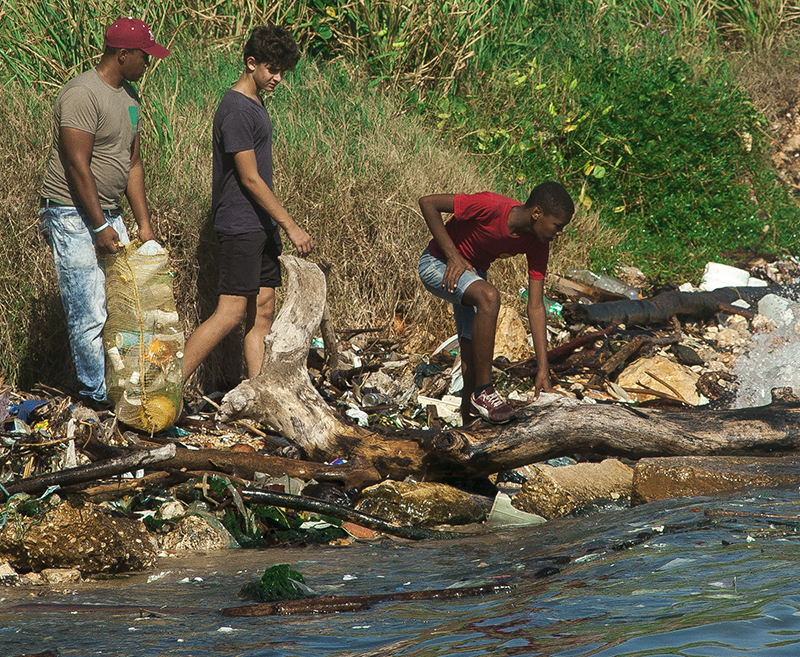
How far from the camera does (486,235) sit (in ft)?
16.4

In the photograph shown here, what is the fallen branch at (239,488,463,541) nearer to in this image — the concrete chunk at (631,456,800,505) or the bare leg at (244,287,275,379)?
the concrete chunk at (631,456,800,505)

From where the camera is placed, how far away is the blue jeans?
4.77m

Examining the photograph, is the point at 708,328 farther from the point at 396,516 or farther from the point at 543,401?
the point at 396,516

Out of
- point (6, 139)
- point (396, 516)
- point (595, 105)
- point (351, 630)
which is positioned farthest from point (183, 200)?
point (595, 105)

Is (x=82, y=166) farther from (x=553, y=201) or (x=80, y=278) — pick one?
(x=553, y=201)

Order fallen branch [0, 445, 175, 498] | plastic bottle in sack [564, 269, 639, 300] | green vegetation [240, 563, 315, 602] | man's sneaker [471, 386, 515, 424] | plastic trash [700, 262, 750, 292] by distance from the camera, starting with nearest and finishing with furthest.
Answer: green vegetation [240, 563, 315, 602], fallen branch [0, 445, 175, 498], man's sneaker [471, 386, 515, 424], plastic bottle in sack [564, 269, 639, 300], plastic trash [700, 262, 750, 292]

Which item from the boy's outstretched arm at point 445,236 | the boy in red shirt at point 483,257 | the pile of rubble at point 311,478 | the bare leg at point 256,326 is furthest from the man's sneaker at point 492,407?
the bare leg at point 256,326

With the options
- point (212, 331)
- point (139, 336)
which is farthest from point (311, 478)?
point (139, 336)

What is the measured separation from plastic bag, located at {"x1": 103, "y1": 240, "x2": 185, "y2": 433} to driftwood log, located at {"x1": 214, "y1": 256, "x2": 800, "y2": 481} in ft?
1.37

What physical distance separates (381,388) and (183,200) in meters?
2.00

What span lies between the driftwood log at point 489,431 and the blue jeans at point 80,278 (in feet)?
2.69

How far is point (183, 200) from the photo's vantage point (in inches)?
247

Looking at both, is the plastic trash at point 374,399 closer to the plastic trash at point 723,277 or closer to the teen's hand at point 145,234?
the teen's hand at point 145,234

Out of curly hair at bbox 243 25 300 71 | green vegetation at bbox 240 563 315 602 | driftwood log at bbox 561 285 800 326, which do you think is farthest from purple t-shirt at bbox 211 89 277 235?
driftwood log at bbox 561 285 800 326
